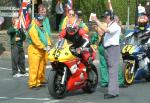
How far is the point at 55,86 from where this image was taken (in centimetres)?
1230

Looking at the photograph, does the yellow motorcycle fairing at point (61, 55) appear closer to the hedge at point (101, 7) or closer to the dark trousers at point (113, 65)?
the dark trousers at point (113, 65)

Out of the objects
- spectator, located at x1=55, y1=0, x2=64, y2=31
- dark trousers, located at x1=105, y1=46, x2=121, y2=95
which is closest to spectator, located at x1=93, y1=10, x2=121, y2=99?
dark trousers, located at x1=105, y1=46, x2=121, y2=95

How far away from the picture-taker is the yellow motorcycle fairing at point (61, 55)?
12.3 metres

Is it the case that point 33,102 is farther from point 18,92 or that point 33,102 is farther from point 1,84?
point 1,84

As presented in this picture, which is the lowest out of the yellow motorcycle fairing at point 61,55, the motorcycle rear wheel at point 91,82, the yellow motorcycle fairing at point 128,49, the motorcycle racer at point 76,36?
the motorcycle rear wheel at point 91,82

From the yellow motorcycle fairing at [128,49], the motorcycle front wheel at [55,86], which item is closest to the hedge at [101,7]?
the yellow motorcycle fairing at [128,49]

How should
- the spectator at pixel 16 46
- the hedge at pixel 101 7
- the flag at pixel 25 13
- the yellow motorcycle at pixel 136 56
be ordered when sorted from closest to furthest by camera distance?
the yellow motorcycle at pixel 136 56, the spectator at pixel 16 46, the flag at pixel 25 13, the hedge at pixel 101 7

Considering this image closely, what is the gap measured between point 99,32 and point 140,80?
230 centimetres

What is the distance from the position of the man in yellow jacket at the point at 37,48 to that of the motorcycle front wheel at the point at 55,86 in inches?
60.3

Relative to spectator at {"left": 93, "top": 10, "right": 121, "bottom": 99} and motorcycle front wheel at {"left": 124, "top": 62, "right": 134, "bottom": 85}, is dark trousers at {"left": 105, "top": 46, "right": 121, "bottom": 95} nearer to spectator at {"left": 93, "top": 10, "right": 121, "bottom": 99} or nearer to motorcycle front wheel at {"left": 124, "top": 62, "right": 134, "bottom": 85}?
spectator at {"left": 93, "top": 10, "right": 121, "bottom": 99}

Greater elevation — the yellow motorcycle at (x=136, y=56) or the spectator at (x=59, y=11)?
the spectator at (x=59, y=11)

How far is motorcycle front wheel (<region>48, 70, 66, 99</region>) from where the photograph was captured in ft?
→ 40.0

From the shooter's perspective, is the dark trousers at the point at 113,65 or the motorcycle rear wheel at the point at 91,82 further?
the motorcycle rear wheel at the point at 91,82

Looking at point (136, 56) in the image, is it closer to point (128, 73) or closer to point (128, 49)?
point (128, 49)
